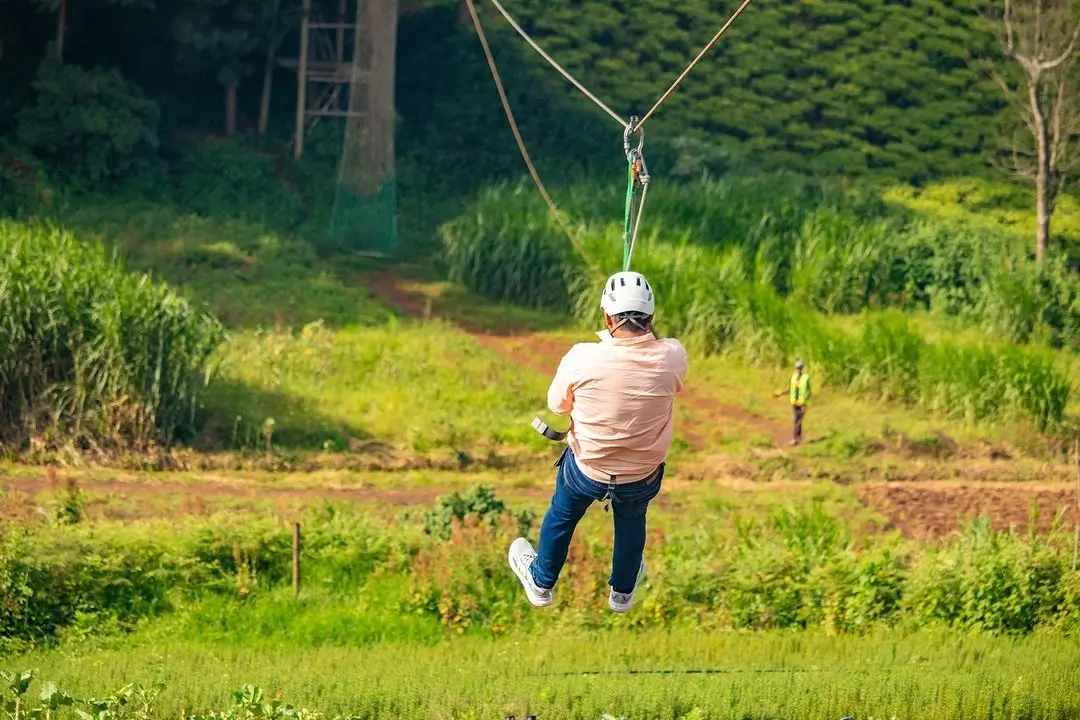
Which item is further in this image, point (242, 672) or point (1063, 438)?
point (1063, 438)

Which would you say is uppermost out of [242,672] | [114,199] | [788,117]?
[788,117]

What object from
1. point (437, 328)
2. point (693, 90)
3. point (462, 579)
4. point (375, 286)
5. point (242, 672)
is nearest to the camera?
point (242, 672)

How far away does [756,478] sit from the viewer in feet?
63.3

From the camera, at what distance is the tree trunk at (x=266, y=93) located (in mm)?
31203

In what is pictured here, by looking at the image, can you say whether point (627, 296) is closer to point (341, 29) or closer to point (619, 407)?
point (619, 407)

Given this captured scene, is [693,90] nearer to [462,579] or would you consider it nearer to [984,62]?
[984,62]

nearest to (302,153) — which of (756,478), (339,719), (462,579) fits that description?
(756,478)

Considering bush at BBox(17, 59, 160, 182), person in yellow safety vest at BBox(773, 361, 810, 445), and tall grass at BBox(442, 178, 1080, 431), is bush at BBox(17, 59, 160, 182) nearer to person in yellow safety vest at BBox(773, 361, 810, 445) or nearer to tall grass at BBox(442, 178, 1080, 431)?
tall grass at BBox(442, 178, 1080, 431)

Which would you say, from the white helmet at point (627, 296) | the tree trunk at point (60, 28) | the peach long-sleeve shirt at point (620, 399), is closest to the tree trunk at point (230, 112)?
the tree trunk at point (60, 28)

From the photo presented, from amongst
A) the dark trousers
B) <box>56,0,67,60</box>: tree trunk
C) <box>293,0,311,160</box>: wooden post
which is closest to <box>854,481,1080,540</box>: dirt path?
the dark trousers

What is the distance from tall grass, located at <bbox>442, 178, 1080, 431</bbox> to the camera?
21750mm

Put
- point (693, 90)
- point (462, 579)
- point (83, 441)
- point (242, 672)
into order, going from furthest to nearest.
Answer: point (693, 90) → point (83, 441) → point (462, 579) → point (242, 672)

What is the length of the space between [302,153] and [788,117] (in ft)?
30.4

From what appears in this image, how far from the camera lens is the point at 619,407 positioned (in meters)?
8.59
